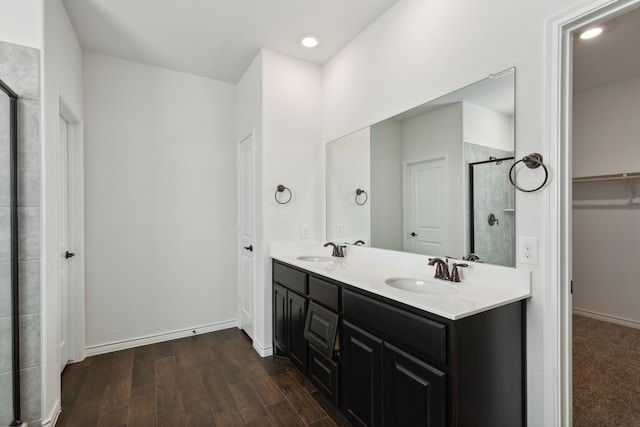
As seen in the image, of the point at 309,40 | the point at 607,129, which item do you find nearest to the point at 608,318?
the point at 607,129

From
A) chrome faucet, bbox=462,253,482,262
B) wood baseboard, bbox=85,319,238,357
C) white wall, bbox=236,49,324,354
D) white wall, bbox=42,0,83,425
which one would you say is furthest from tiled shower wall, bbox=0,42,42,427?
chrome faucet, bbox=462,253,482,262

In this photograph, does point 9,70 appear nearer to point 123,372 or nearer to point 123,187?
point 123,187

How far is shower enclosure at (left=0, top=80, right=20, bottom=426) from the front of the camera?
1630mm

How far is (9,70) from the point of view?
67.0 inches

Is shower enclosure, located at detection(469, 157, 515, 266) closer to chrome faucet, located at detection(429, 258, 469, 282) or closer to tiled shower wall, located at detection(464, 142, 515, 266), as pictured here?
tiled shower wall, located at detection(464, 142, 515, 266)

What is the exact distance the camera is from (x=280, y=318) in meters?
2.61

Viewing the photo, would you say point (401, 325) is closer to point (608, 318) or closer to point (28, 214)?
point (28, 214)

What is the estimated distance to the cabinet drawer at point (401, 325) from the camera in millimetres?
1254

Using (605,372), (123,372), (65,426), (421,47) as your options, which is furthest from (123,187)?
(605,372)

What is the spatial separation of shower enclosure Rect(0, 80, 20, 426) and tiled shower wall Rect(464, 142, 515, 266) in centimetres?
249

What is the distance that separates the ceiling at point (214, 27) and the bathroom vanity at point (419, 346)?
73.1 inches

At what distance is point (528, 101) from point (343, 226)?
65.7 inches

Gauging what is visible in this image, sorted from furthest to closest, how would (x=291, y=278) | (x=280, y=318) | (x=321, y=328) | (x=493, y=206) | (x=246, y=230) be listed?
(x=246, y=230) < (x=280, y=318) < (x=291, y=278) < (x=321, y=328) < (x=493, y=206)

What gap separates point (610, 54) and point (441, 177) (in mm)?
2407
